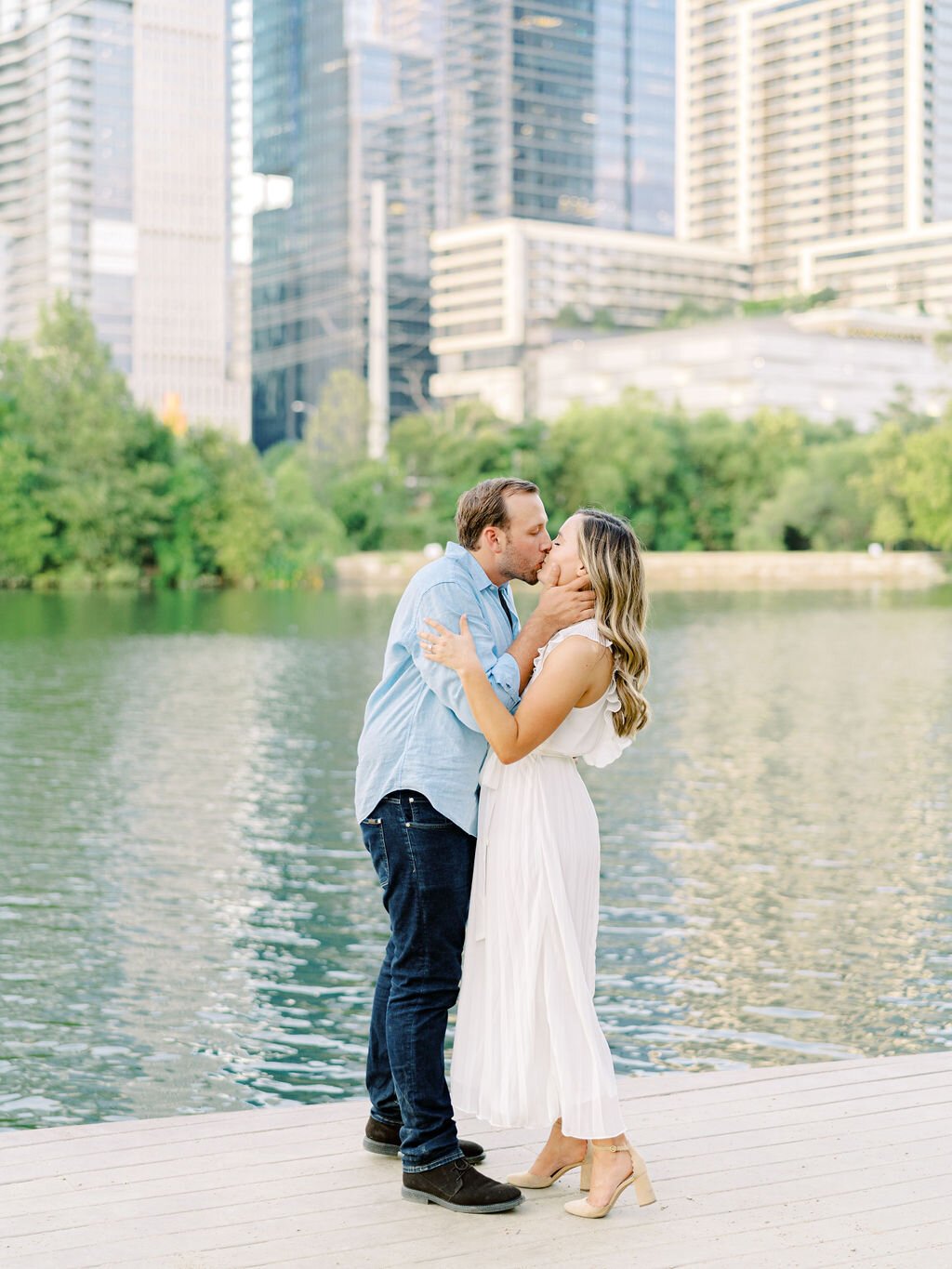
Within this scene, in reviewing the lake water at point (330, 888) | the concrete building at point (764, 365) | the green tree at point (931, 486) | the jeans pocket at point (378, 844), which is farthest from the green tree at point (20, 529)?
the jeans pocket at point (378, 844)

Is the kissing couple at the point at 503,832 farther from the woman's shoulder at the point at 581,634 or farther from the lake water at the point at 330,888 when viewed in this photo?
the lake water at the point at 330,888

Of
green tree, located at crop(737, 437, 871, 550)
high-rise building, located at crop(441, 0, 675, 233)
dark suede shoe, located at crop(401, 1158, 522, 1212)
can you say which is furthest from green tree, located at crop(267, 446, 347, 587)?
high-rise building, located at crop(441, 0, 675, 233)

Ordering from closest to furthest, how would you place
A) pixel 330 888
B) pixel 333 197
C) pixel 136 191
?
1. pixel 330 888
2. pixel 136 191
3. pixel 333 197

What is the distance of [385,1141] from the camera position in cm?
393

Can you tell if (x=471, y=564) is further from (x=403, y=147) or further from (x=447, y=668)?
(x=403, y=147)

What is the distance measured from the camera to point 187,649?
28.2 meters

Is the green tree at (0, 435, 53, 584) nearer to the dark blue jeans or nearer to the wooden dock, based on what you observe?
the wooden dock

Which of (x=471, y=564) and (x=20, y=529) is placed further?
(x=20, y=529)

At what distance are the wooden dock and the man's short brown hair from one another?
1.50 m

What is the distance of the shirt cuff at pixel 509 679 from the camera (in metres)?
3.60

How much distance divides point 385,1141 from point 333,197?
142m

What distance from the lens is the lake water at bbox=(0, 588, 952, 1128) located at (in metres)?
7.18

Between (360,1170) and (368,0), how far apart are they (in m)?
150

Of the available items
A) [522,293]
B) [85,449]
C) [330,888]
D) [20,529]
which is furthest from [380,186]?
[330,888]
